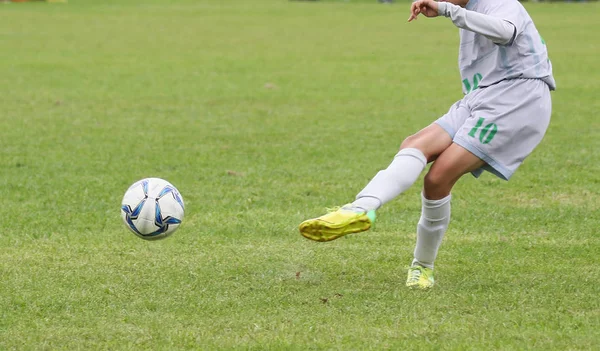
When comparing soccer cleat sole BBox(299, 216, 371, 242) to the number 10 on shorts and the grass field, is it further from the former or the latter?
the number 10 on shorts

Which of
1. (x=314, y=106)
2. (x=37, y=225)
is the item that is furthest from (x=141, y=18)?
(x=37, y=225)

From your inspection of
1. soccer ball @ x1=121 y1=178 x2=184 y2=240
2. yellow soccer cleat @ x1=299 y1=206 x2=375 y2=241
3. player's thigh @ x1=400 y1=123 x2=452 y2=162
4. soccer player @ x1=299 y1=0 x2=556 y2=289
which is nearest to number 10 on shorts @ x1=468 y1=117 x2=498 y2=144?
soccer player @ x1=299 y1=0 x2=556 y2=289

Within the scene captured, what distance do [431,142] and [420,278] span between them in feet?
2.48

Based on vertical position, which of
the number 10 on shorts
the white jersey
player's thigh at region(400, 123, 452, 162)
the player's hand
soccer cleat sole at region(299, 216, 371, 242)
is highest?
the player's hand

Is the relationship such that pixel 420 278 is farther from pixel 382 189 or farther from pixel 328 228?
pixel 328 228

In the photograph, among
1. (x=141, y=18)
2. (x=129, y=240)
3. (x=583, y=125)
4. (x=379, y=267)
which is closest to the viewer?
(x=379, y=267)

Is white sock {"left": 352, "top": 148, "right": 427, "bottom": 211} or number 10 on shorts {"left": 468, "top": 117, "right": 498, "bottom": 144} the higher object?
number 10 on shorts {"left": 468, "top": 117, "right": 498, "bottom": 144}

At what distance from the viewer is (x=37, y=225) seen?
6527 millimetres

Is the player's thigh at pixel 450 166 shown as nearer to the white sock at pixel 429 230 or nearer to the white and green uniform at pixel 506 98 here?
the white and green uniform at pixel 506 98

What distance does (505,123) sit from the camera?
15.8 feet

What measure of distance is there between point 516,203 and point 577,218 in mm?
617

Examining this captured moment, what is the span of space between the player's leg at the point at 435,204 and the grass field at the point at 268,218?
0.16 meters

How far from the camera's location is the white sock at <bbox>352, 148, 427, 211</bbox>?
4600mm

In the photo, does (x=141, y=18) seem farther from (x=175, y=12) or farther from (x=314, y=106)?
(x=314, y=106)
